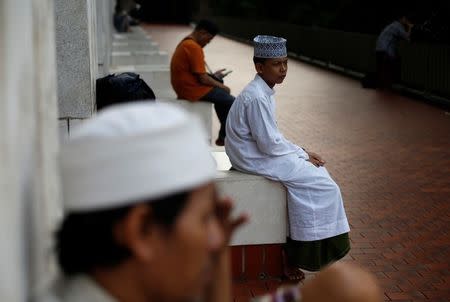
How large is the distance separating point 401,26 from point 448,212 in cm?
1096

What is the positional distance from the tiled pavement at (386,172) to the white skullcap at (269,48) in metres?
1.56

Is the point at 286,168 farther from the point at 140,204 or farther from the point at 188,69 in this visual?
the point at 188,69

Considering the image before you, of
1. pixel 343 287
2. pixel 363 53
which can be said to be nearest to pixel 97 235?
pixel 343 287

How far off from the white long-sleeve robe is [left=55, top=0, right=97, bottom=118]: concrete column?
1053 mm

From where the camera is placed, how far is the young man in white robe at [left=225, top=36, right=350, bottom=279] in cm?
505

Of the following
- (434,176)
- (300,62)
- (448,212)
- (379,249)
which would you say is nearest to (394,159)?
(434,176)

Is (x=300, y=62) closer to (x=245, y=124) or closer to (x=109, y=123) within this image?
(x=245, y=124)

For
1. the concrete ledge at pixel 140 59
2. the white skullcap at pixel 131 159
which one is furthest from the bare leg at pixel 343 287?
the concrete ledge at pixel 140 59

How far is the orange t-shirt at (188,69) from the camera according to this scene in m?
9.07

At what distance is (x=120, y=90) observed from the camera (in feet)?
19.7

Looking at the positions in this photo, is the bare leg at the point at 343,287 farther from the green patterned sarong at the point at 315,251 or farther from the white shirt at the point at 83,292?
the green patterned sarong at the point at 315,251

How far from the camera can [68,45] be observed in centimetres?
520

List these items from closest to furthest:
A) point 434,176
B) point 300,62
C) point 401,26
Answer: point 434,176 < point 401,26 < point 300,62

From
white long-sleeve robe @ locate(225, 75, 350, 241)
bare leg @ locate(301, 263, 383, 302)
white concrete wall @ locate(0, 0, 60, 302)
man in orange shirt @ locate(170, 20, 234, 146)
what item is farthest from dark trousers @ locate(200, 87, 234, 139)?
bare leg @ locate(301, 263, 383, 302)
